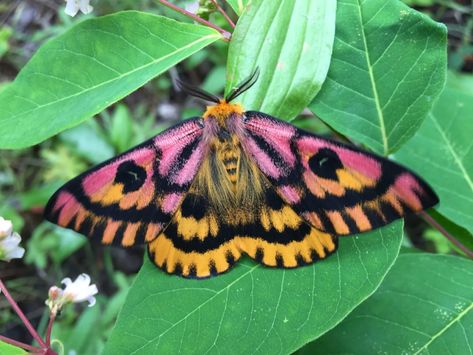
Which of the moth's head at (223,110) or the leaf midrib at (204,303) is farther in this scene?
the moth's head at (223,110)

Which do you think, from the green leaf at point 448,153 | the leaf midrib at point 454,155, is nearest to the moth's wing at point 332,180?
the green leaf at point 448,153

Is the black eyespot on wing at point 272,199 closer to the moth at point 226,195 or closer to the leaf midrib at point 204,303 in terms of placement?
the moth at point 226,195

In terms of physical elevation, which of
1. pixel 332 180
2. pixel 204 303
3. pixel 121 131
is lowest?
pixel 121 131

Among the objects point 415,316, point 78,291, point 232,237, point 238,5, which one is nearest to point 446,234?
point 415,316

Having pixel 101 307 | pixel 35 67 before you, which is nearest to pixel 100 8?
pixel 101 307

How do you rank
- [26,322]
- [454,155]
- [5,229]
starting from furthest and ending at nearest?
[454,155]
[5,229]
[26,322]

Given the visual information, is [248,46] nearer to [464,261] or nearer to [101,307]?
[464,261]

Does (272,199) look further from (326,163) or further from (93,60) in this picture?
(93,60)
